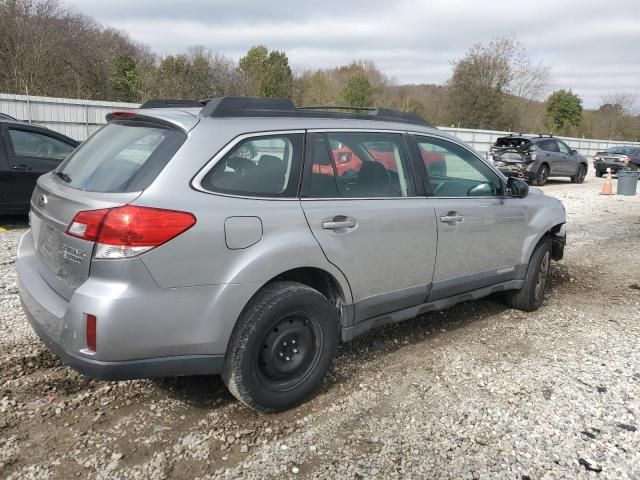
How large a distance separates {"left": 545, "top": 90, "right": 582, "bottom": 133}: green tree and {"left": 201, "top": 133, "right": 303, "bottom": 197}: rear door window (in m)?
50.7

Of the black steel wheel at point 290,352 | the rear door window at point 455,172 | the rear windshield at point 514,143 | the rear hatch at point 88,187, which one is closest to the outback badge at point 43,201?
the rear hatch at point 88,187

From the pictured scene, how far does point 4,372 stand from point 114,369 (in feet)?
4.68

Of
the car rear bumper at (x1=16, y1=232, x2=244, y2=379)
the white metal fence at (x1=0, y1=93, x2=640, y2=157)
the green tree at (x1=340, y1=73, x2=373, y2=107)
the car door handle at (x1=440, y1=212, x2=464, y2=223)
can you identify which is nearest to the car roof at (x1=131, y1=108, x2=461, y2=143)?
the car door handle at (x1=440, y1=212, x2=464, y2=223)

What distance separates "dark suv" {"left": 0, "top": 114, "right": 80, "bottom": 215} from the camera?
7.43 metres

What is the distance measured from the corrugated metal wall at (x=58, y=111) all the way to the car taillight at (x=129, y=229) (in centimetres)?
1529

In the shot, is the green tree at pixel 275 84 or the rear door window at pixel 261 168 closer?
the rear door window at pixel 261 168

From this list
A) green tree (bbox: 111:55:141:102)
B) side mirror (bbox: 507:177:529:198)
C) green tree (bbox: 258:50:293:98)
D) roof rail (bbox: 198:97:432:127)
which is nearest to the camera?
roof rail (bbox: 198:97:432:127)

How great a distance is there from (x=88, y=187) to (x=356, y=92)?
28251 mm

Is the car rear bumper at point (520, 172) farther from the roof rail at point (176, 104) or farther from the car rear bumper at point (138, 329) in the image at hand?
the car rear bumper at point (138, 329)

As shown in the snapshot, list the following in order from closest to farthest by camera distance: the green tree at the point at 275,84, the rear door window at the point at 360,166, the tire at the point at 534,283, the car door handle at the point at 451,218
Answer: the rear door window at the point at 360,166 < the car door handle at the point at 451,218 < the tire at the point at 534,283 < the green tree at the point at 275,84

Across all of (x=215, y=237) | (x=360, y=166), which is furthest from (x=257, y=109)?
(x=215, y=237)

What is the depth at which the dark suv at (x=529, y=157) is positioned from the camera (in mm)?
17922

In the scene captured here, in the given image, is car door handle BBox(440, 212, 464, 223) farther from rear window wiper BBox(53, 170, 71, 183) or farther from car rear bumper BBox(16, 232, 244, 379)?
rear window wiper BBox(53, 170, 71, 183)

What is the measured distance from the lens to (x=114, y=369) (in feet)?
8.42
